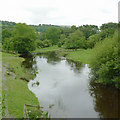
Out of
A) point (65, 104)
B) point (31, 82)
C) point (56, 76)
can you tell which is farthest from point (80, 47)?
point (65, 104)

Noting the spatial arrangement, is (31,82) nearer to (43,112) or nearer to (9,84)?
(9,84)

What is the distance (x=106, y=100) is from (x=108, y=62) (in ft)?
25.7

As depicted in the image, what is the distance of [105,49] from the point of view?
30000mm

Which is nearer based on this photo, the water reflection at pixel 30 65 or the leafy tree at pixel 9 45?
the water reflection at pixel 30 65

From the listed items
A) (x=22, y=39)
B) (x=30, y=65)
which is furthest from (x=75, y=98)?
(x=22, y=39)

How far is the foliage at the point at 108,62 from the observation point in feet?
88.7

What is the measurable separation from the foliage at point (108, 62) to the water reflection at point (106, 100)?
5.81 ft

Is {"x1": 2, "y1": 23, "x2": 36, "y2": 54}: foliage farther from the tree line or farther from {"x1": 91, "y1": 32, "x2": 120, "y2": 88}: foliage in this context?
{"x1": 91, "y1": 32, "x2": 120, "y2": 88}: foliage

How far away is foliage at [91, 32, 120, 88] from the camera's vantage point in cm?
2705

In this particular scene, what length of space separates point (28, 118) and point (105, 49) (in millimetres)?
21675

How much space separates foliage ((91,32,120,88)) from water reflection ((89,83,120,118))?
1.77 meters

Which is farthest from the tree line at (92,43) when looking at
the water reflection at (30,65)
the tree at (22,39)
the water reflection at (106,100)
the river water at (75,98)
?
the water reflection at (30,65)

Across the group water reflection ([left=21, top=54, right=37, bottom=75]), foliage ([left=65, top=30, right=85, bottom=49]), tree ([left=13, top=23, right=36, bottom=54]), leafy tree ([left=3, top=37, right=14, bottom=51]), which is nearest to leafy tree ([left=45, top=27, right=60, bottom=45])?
foliage ([left=65, top=30, right=85, bottom=49])

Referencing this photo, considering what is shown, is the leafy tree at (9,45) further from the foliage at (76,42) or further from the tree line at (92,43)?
the foliage at (76,42)
